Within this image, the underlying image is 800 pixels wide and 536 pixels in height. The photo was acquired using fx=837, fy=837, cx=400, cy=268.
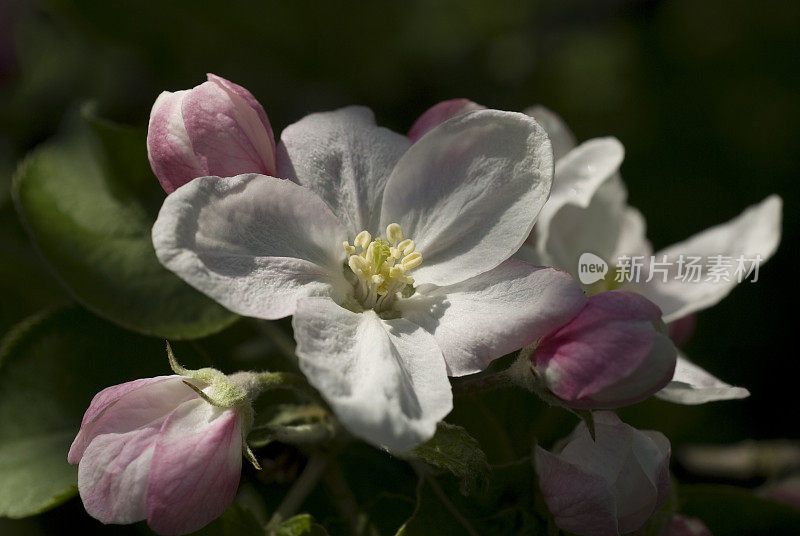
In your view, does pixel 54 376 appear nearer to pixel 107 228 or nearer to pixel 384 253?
pixel 107 228

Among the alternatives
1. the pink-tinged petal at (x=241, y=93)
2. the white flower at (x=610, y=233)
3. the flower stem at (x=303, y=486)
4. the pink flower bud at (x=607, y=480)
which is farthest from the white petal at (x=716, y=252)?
the pink-tinged petal at (x=241, y=93)

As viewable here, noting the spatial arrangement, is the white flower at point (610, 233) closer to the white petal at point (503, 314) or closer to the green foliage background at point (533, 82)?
the white petal at point (503, 314)

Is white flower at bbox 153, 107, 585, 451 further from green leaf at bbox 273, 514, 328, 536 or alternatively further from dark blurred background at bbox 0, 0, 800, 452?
dark blurred background at bbox 0, 0, 800, 452

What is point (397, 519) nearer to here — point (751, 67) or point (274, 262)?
point (274, 262)

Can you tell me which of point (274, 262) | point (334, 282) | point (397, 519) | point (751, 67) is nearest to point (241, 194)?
point (274, 262)

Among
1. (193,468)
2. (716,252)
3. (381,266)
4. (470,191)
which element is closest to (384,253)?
(381,266)

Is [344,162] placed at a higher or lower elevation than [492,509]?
higher

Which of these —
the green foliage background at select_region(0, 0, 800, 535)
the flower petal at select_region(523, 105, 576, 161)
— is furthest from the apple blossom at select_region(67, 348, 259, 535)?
the green foliage background at select_region(0, 0, 800, 535)
